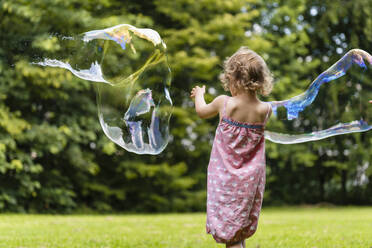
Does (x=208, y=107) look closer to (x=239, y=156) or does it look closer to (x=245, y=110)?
(x=245, y=110)

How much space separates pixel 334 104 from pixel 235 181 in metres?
1.60

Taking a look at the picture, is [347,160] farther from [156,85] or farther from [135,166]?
[156,85]

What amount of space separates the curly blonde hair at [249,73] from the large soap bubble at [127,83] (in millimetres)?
948

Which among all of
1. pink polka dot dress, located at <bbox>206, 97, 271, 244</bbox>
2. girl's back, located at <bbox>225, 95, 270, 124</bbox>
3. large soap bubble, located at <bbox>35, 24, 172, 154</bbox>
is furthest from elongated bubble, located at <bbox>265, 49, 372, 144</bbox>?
large soap bubble, located at <bbox>35, 24, 172, 154</bbox>

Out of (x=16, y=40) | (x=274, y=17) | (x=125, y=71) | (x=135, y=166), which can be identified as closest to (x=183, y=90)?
(x=135, y=166)

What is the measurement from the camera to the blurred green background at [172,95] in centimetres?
987

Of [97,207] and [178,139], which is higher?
[178,139]

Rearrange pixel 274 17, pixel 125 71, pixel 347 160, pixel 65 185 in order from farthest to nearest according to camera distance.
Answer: pixel 347 160, pixel 274 17, pixel 65 185, pixel 125 71

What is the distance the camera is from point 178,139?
42.8 ft

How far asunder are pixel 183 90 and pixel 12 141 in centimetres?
491

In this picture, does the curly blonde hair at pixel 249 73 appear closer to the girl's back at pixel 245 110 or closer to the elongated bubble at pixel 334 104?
the girl's back at pixel 245 110

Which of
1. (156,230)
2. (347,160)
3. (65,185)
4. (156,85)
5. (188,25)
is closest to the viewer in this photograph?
(156,85)

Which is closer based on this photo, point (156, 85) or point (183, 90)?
point (156, 85)

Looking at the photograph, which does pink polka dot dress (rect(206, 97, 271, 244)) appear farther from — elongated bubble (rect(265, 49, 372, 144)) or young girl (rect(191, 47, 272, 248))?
elongated bubble (rect(265, 49, 372, 144))
